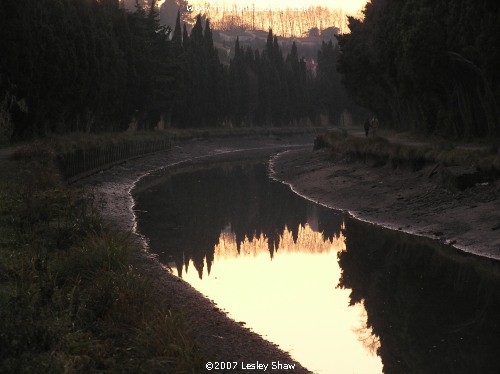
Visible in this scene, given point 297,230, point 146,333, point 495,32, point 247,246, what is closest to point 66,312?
point 146,333

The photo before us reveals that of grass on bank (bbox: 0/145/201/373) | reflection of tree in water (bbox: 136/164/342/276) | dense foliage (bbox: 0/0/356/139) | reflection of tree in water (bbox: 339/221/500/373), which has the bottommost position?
reflection of tree in water (bbox: 136/164/342/276)

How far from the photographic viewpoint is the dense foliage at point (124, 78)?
40.8m

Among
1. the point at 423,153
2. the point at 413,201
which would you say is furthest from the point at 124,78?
the point at 413,201

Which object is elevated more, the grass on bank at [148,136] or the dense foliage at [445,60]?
the dense foliage at [445,60]

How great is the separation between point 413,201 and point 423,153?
599 centimetres

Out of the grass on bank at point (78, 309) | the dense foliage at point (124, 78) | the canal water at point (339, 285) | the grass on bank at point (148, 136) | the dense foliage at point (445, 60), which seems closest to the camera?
the grass on bank at point (78, 309)

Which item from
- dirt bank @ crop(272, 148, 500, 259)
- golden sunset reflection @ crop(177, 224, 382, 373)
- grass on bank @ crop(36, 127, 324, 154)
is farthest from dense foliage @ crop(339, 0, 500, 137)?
grass on bank @ crop(36, 127, 324, 154)

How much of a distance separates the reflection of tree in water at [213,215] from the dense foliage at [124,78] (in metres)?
6.18

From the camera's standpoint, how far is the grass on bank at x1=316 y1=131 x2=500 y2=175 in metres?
26.7

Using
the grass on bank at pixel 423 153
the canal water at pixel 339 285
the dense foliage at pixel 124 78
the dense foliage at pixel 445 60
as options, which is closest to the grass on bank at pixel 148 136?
the dense foliage at pixel 124 78

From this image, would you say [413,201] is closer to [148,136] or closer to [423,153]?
[423,153]

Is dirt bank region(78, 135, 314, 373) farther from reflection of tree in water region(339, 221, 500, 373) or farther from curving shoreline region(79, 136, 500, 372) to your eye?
reflection of tree in water region(339, 221, 500, 373)

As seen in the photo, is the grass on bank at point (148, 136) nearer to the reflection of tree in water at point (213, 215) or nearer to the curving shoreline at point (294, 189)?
the curving shoreline at point (294, 189)

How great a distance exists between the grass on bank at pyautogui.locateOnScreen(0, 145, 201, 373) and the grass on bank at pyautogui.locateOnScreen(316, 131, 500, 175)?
15036 millimetres
